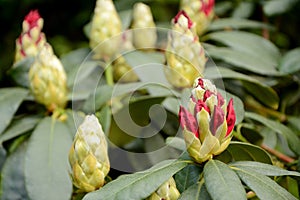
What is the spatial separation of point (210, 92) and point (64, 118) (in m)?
0.52

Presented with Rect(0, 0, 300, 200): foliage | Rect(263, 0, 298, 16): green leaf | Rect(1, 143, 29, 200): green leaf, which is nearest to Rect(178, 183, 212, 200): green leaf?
Rect(0, 0, 300, 200): foliage

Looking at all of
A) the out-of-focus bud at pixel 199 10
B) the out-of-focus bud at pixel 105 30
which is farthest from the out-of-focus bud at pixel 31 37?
the out-of-focus bud at pixel 199 10

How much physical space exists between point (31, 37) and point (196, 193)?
70cm

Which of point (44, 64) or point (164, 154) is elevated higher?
point (44, 64)

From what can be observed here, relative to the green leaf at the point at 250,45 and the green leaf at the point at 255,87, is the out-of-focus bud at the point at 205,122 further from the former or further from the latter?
the green leaf at the point at 250,45

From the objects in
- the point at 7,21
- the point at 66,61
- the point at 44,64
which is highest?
the point at 44,64

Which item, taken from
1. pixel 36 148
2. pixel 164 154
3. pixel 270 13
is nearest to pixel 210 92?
pixel 164 154

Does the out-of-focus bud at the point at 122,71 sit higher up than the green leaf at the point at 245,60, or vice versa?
the green leaf at the point at 245,60

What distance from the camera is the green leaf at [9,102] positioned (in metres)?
1.23

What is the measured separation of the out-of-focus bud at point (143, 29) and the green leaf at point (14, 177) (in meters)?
0.44

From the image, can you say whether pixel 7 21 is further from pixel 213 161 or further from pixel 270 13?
pixel 213 161

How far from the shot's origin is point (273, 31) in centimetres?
172

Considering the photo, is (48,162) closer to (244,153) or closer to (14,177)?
(14,177)

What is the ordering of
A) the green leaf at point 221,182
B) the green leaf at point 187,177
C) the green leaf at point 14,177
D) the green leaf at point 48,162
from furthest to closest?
the green leaf at point 14,177, the green leaf at point 48,162, the green leaf at point 187,177, the green leaf at point 221,182
